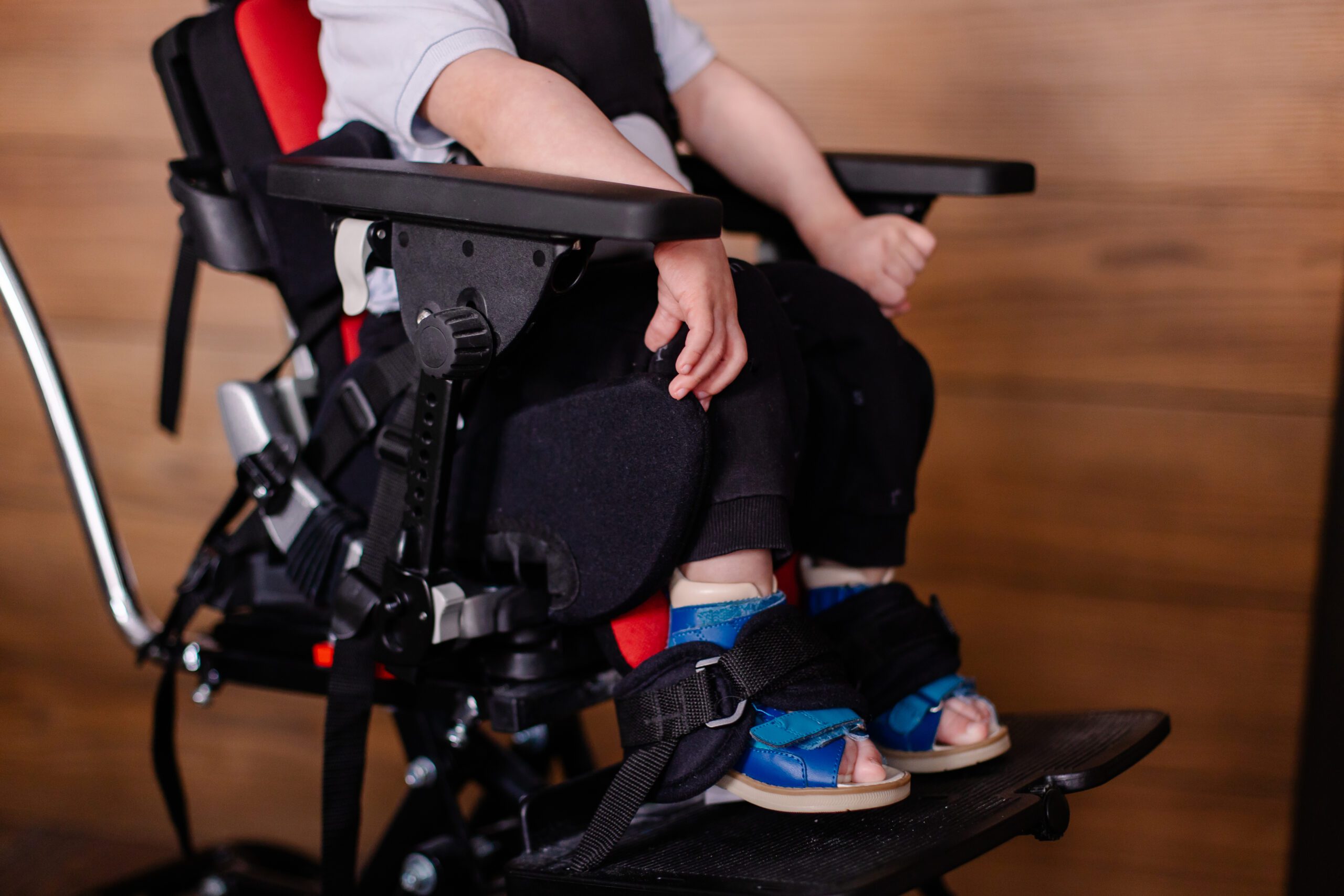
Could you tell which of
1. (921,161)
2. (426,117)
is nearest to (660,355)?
(426,117)

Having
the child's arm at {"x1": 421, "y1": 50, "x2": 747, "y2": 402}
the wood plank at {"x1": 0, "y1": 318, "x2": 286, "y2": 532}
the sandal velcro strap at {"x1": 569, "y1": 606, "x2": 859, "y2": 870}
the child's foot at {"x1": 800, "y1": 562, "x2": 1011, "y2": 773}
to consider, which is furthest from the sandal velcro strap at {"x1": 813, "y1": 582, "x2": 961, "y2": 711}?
the wood plank at {"x1": 0, "y1": 318, "x2": 286, "y2": 532}

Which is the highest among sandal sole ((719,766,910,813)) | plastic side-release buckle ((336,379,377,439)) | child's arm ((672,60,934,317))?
child's arm ((672,60,934,317))

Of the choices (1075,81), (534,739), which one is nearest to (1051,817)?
(534,739)

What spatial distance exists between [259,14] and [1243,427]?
1.01 m

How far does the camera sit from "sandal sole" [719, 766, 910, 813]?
0.59 m

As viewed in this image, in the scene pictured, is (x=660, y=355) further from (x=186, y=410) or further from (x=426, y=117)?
(x=186, y=410)

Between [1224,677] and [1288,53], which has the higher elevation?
[1288,53]

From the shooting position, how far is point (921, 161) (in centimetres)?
84

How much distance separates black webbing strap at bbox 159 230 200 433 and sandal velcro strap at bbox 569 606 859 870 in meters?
0.46

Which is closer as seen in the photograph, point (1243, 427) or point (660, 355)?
point (660, 355)

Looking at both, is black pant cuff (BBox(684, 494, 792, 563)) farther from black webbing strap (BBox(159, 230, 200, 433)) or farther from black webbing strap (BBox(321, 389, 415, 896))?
black webbing strap (BBox(159, 230, 200, 433))

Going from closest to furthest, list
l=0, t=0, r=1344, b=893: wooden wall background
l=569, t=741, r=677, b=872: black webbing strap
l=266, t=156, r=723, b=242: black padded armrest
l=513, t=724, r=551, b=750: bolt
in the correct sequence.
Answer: l=266, t=156, r=723, b=242: black padded armrest, l=569, t=741, r=677, b=872: black webbing strap, l=513, t=724, r=551, b=750: bolt, l=0, t=0, r=1344, b=893: wooden wall background

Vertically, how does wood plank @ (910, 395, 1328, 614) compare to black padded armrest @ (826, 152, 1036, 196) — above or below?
below

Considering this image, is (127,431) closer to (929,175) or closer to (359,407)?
(359,407)
